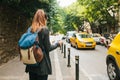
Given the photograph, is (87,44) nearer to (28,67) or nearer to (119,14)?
(119,14)

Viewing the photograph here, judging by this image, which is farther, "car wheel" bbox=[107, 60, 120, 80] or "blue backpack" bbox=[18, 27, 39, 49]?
"car wheel" bbox=[107, 60, 120, 80]

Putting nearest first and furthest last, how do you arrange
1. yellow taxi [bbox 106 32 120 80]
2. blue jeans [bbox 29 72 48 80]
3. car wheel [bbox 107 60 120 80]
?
blue jeans [bbox 29 72 48 80], yellow taxi [bbox 106 32 120 80], car wheel [bbox 107 60 120 80]

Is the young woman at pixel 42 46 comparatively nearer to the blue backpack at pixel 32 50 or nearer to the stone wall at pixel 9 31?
the blue backpack at pixel 32 50

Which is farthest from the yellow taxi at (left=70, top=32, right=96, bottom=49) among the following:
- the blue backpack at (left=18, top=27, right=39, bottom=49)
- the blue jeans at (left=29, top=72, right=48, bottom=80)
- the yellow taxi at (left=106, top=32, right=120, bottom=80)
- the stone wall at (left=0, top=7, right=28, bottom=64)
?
the blue backpack at (left=18, top=27, right=39, bottom=49)

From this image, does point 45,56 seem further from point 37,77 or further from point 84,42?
point 84,42

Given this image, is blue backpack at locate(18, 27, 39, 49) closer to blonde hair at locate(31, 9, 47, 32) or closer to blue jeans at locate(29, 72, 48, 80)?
blonde hair at locate(31, 9, 47, 32)

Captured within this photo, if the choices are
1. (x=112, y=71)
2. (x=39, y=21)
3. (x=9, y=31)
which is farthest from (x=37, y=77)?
(x=9, y=31)

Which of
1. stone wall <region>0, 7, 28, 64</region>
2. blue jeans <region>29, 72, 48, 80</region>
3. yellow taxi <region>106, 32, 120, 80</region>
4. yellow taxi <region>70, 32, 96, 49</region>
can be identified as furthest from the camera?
yellow taxi <region>70, 32, 96, 49</region>

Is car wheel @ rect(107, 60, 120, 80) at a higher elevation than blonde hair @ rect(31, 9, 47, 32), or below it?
below

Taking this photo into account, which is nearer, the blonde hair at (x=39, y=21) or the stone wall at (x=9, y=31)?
the blonde hair at (x=39, y=21)

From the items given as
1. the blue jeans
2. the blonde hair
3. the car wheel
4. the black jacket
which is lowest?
the car wheel

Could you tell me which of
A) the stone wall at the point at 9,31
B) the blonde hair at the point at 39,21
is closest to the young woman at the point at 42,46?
the blonde hair at the point at 39,21

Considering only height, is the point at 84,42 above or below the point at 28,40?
below

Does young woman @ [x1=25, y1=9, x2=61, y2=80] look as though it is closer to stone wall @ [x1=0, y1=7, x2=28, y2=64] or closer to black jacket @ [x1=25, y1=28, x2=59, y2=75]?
black jacket @ [x1=25, y1=28, x2=59, y2=75]
